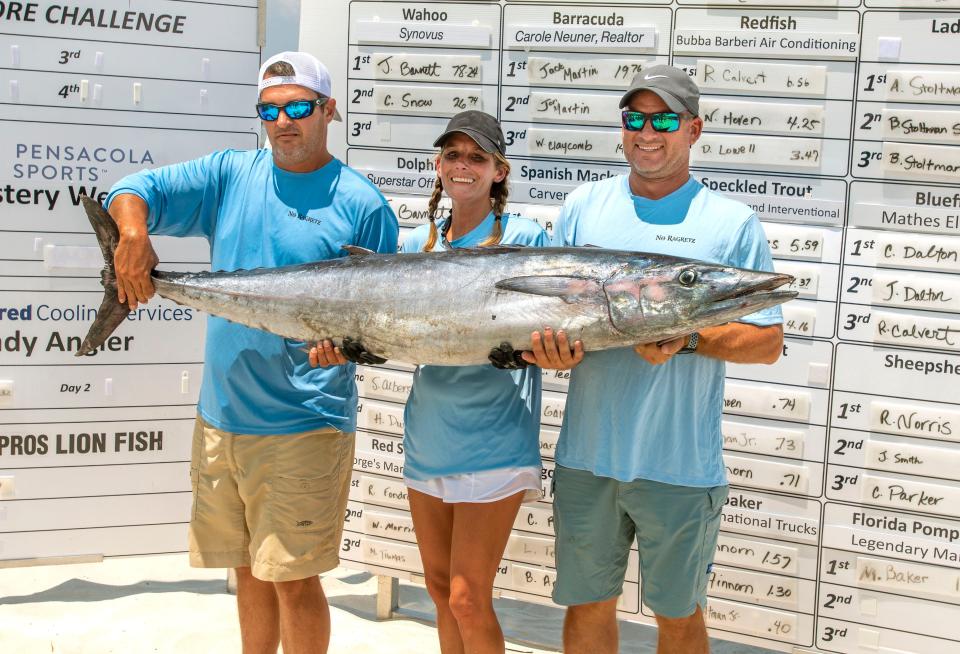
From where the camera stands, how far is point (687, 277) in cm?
242

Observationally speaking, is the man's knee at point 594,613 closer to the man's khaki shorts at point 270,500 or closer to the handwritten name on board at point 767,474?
the man's khaki shorts at point 270,500

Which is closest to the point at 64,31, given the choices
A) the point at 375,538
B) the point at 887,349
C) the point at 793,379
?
the point at 375,538

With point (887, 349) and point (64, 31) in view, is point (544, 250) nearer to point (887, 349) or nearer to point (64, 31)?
point (887, 349)

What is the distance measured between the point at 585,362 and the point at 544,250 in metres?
0.44

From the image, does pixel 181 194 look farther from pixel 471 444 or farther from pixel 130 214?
pixel 471 444

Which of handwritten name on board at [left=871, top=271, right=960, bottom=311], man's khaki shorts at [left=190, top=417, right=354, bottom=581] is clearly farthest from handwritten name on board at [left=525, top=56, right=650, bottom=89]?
man's khaki shorts at [left=190, top=417, right=354, bottom=581]

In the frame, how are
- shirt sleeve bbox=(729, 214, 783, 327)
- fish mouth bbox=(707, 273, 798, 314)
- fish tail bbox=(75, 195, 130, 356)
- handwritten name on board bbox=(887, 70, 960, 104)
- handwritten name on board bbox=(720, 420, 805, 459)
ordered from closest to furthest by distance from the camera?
fish mouth bbox=(707, 273, 798, 314) < shirt sleeve bbox=(729, 214, 783, 327) < fish tail bbox=(75, 195, 130, 356) < handwritten name on board bbox=(887, 70, 960, 104) < handwritten name on board bbox=(720, 420, 805, 459)

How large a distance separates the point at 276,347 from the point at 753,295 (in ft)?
4.87

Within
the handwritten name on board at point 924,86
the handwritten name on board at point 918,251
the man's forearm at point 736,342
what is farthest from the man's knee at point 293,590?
the handwritten name on board at point 924,86

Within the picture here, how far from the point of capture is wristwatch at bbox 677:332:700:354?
8.50 feet

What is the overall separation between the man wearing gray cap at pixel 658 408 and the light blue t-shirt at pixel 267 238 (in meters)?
0.70

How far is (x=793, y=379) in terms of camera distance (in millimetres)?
3672

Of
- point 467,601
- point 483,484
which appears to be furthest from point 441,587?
point 483,484

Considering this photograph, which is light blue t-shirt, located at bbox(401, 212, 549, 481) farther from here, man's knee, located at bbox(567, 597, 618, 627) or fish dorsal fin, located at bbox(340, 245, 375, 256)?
man's knee, located at bbox(567, 597, 618, 627)
